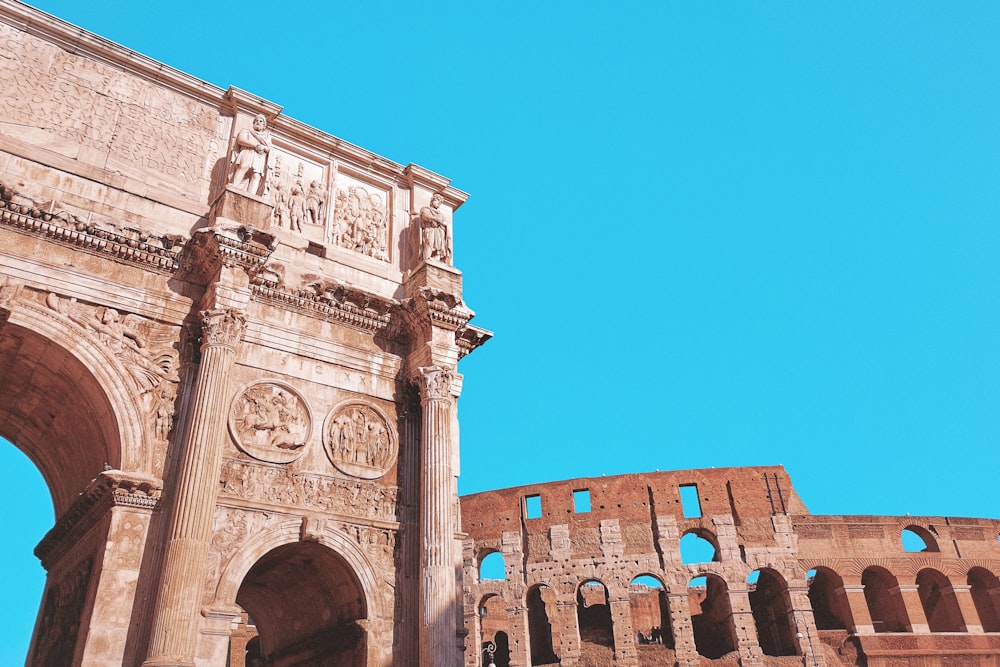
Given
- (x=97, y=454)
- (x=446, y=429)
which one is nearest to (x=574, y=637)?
(x=446, y=429)

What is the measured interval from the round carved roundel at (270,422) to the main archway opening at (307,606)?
1196 mm

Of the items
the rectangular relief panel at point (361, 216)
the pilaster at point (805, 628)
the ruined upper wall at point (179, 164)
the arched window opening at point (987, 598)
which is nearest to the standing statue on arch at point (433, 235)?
the ruined upper wall at point (179, 164)

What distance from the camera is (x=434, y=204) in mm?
12531

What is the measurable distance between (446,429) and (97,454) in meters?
4.36

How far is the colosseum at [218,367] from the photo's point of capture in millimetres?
8469

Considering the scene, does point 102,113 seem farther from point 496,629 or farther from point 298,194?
point 496,629

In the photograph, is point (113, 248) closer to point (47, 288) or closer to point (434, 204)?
point (47, 288)

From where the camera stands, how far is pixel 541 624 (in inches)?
1294

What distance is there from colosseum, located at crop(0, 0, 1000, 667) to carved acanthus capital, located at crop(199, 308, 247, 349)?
3cm

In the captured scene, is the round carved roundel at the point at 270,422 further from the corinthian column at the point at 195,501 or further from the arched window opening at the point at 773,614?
the arched window opening at the point at 773,614

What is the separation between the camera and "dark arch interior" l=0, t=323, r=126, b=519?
8.77 m

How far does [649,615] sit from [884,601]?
32.2 ft

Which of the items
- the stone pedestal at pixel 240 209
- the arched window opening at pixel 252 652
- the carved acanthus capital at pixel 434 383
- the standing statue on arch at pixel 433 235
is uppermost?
the standing statue on arch at pixel 433 235

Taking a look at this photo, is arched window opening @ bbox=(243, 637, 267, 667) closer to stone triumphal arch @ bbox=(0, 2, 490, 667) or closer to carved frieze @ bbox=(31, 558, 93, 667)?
stone triumphal arch @ bbox=(0, 2, 490, 667)
